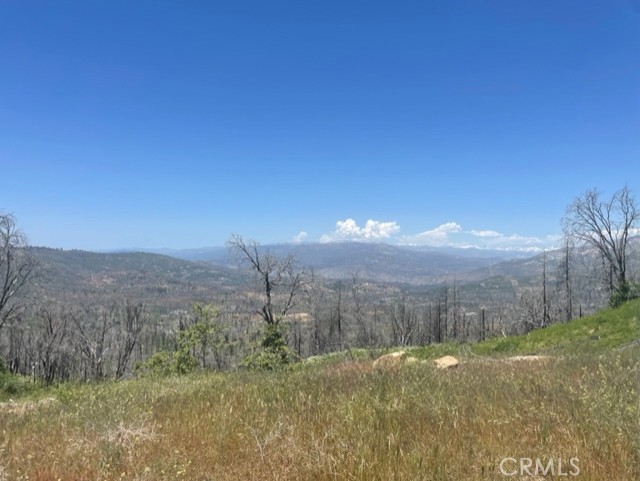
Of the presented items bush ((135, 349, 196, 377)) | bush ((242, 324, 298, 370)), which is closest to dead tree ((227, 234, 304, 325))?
bush ((242, 324, 298, 370))

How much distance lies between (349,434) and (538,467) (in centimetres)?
172

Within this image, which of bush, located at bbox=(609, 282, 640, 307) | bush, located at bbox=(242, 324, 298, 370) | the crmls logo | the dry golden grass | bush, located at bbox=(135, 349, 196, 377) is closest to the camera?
the crmls logo

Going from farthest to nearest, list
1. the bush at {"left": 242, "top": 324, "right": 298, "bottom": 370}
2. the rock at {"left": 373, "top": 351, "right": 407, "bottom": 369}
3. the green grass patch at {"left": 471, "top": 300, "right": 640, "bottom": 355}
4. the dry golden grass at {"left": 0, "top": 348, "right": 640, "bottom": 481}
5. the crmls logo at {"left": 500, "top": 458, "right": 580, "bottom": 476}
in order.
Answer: the bush at {"left": 242, "top": 324, "right": 298, "bottom": 370} < the green grass patch at {"left": 471, "top": 300, "right": 640, "bottom": 355} < the rock at {"left": 373, "top": 351, "right": 407, "bottom": 369} < the dry golden grass at {"left": 0, "top": 348, "right": 640, "bottom": 481} < the crmls logo at {"left": 500, "top": 458, "right": 580, "bottom": 476}

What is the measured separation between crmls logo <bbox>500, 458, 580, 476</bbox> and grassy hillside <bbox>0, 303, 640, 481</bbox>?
0.03 metres

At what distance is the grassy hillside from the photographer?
3.69 metres

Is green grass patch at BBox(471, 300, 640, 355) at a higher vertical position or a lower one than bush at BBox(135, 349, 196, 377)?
higher

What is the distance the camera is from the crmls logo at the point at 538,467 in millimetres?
3441

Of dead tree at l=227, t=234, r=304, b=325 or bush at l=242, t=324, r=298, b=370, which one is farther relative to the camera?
dead tree at l=227, t=234, r=304, b=325

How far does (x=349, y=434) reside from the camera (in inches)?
175

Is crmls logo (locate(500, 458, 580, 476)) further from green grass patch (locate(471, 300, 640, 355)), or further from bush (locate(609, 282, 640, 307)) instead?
bush (locate(609, 282, 640, 307))

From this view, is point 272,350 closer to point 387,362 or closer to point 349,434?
point 387,362

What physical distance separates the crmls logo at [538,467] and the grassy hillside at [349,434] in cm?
3

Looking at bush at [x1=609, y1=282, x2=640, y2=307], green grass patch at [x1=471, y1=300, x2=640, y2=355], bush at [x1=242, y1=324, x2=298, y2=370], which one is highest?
bush at [x1=609, y1=282, x2=640, y2=307]

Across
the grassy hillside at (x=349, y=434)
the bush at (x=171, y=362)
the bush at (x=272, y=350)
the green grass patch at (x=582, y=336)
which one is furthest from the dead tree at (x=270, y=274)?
the grassy hillside at (x=349, y=434)
